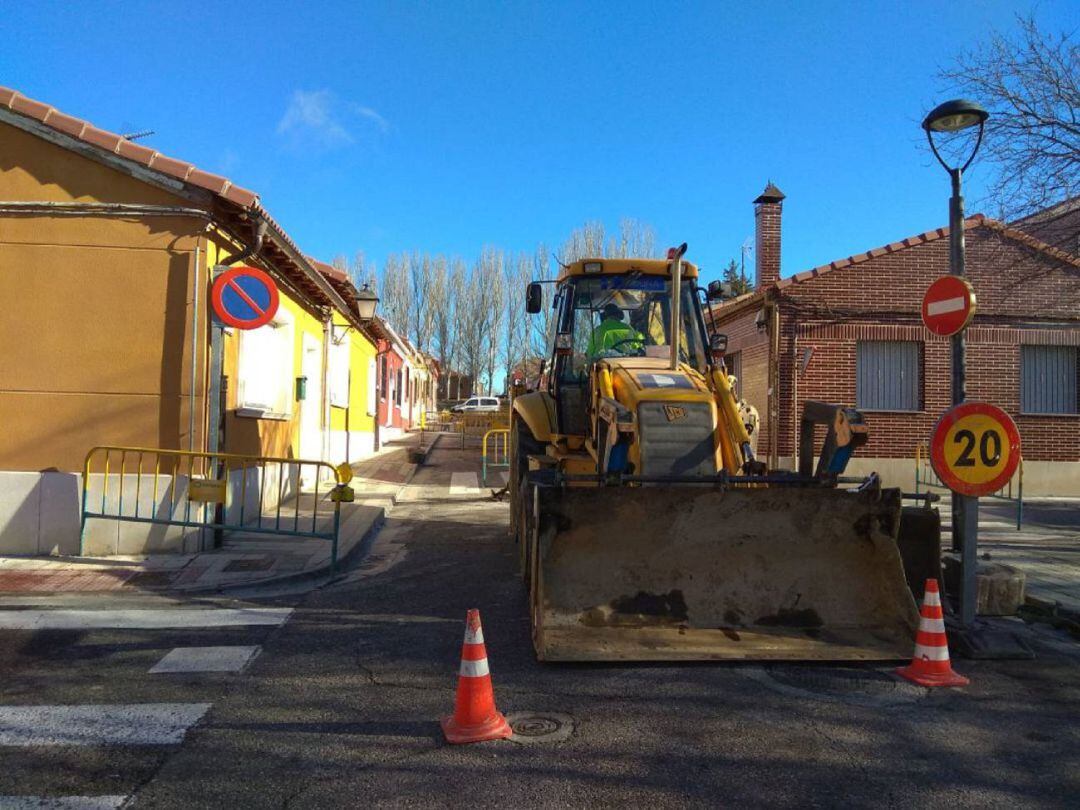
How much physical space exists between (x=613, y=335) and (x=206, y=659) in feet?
14.4

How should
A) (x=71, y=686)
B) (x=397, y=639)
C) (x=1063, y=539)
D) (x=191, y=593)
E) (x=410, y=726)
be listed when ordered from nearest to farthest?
(x=410, y=726)
(x=71, y=686)
(x=397, y=639)
(x=191, y=593)
(x=1063, y=539)

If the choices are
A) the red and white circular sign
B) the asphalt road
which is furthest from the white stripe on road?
the red and white circular sign

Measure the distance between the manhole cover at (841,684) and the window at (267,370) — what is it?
7.67 meters

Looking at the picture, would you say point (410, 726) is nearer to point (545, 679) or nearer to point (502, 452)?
point (545, 679)

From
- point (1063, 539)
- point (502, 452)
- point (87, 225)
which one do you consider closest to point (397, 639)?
point (87, 225)

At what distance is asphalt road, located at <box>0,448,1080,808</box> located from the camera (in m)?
3.35

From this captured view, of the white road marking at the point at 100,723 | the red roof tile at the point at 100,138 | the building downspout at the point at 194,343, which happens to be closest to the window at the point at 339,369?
the building downspout at the point at 194,343

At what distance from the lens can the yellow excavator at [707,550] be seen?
5.03 meters

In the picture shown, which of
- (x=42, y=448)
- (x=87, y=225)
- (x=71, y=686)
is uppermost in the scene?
(x=87, y=225)

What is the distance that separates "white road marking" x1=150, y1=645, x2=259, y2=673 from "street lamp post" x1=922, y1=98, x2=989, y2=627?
4.92 metres

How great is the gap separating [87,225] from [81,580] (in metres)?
3.77

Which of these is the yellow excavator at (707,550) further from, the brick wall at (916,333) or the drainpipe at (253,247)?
the brick wall at (916,333)

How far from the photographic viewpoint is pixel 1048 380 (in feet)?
51.6

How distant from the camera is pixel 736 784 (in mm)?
3391
